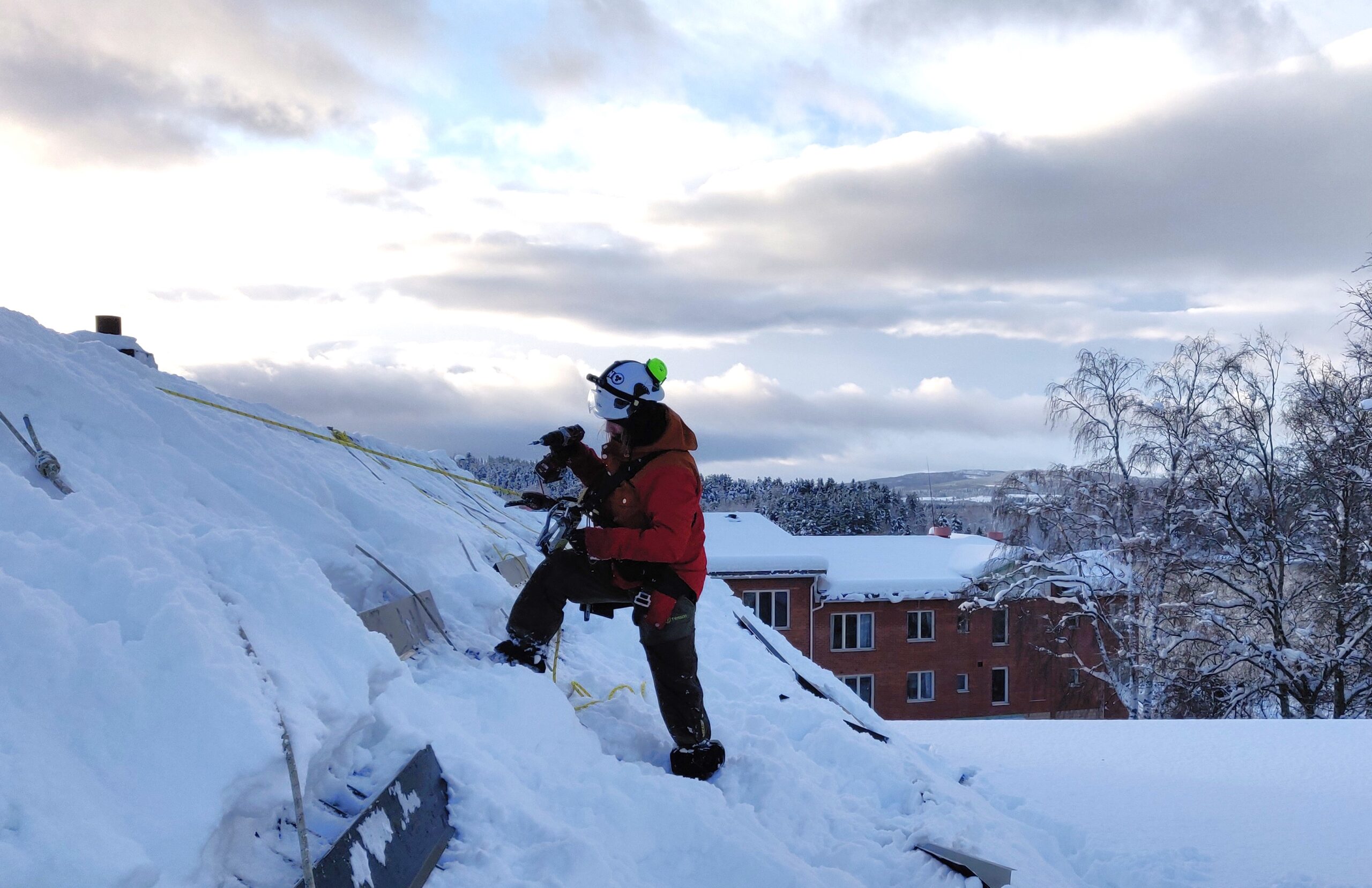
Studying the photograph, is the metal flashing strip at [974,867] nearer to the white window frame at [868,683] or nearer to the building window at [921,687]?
the white window frame at [868,683]

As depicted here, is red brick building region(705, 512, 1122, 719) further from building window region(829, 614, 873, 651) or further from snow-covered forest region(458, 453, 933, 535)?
snow-covered forest region(458, 453, 933, 535)

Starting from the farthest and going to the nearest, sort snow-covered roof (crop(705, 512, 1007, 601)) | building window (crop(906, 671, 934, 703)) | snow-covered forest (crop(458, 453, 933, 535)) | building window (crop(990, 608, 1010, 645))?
snow-covered forest (crop(458, 453, 933, 535)) → building window (crop(990, 608, 1010, 645)) → building window (crop(906, 671, 934, 703)) → snow-covered roof (crop(705, 512, 1007, 601))

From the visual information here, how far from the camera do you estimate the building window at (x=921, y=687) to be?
85.7 ft

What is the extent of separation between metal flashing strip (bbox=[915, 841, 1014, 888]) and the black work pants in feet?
3.46

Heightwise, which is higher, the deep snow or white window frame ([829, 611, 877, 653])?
the deep snow

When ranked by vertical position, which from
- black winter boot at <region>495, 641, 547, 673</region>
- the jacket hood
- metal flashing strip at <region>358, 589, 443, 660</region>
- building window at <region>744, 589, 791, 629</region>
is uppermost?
the jacket hood

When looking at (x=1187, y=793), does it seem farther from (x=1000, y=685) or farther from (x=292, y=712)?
(x=1000, y=685)

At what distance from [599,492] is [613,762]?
48.7 inches

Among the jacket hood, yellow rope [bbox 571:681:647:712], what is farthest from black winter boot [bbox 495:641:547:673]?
the jacket hood

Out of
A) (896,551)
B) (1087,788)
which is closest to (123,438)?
(1087,788)

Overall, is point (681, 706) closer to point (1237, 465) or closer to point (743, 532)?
point (1237, 465)

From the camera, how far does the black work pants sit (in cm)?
405

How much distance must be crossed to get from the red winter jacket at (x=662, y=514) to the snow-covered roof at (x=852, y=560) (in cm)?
1838

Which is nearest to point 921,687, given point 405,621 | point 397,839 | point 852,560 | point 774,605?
point 852,560
